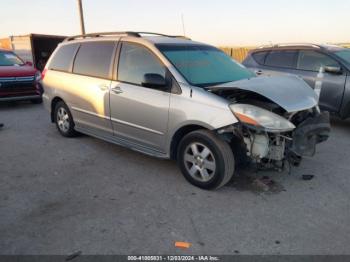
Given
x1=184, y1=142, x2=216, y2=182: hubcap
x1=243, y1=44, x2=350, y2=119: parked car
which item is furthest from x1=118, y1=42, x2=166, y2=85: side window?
x1=243, y1=44, x2=350, y2=119: parked car

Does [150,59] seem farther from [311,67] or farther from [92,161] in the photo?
[311,67]

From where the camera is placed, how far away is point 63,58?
604 centimetres

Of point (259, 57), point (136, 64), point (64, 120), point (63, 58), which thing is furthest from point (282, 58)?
point (64, 120)

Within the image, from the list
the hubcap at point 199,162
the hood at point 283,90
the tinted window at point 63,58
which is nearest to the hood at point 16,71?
the tinted window at point 63,58

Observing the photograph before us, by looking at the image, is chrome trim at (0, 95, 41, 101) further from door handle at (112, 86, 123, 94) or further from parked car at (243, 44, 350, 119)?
parked car at (243, 44, 350, 119)

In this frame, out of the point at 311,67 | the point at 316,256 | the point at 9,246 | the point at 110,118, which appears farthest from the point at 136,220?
the point at 311,67

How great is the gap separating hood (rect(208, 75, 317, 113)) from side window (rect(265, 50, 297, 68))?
10.5 feet

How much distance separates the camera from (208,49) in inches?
198

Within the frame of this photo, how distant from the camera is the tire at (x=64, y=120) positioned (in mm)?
5980

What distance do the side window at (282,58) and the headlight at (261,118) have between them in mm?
4121

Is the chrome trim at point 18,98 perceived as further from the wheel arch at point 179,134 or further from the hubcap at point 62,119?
the wheel arch at point 179,134

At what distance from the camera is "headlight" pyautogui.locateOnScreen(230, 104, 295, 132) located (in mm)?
3574

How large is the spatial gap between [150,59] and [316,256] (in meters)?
2.99

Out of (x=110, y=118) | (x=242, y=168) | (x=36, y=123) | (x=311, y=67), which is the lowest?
(x=36, y=123)
